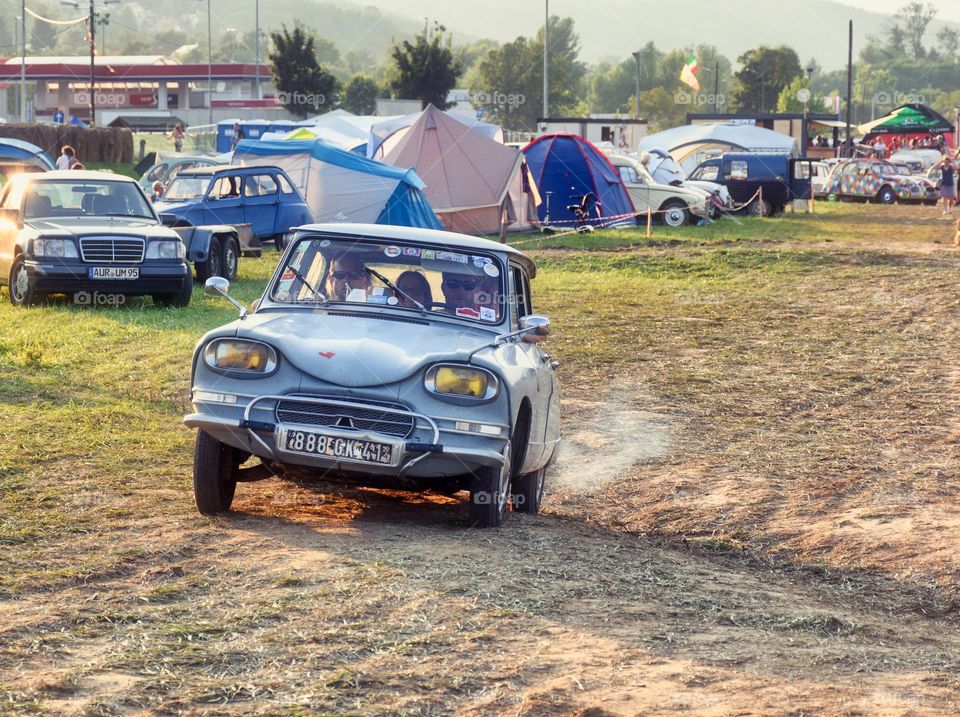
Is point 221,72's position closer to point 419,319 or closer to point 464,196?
point 464,196

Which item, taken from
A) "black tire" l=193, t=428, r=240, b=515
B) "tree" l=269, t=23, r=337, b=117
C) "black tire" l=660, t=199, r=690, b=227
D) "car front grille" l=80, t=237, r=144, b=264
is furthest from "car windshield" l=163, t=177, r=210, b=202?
"tree" l=269, t=23, r=337, b=117

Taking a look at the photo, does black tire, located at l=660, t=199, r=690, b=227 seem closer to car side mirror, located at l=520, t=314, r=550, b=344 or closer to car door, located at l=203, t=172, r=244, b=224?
car door, located at l=203, t=172, r=244, b=224

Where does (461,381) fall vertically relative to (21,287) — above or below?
above

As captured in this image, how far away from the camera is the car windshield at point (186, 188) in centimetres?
2285

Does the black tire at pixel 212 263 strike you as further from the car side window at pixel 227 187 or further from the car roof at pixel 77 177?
the car side window at pixel 227 187

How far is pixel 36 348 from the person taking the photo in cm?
1334

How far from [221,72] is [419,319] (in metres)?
104

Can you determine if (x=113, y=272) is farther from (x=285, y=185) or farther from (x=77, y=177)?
(x=285, y=185)

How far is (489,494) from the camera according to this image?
23.0 ft

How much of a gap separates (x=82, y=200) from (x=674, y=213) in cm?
1949

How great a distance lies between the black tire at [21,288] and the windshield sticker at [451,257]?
958 centimetres

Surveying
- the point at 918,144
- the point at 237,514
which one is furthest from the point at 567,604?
the point at 918,144

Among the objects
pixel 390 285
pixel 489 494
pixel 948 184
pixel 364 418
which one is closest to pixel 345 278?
pixel 390 285

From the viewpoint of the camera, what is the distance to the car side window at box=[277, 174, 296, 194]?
23.5 metres
